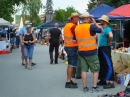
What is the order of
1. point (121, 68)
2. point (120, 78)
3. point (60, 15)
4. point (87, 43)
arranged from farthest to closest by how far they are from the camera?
point (60, 15), point (121, 68), point (120, 78), point (87, 43)

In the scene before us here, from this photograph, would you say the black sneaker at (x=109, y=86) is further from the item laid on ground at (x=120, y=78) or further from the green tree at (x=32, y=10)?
the green tree at (x=32, y=10)

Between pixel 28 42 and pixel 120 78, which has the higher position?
pixel 28 42

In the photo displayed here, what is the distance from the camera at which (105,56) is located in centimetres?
798

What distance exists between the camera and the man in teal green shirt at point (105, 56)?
7.89 m

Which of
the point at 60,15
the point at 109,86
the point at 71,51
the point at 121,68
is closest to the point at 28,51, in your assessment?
the point at 71,51

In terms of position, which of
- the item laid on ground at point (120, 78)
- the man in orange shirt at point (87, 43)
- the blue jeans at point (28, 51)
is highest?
the man in orange shirt at point (87, 43)

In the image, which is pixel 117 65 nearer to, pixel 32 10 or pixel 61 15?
pixel 61 15

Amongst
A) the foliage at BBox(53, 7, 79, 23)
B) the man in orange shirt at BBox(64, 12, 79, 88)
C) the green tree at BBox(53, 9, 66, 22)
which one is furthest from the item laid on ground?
the green tree at BBox(53, 9, 66, 22)

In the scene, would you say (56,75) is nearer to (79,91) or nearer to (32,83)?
(32,83)

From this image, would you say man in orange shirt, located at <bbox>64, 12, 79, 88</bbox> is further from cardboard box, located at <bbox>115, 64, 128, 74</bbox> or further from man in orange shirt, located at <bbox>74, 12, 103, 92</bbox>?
cardboard box, located at <bbox>115, 64, 128, 74</bbox>

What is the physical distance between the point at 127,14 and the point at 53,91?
4.07m

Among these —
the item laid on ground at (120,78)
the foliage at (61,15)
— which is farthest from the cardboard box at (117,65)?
the foliage at (61,15)

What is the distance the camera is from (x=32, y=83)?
29.5ft

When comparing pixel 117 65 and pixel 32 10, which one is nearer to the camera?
pixel 117 65
